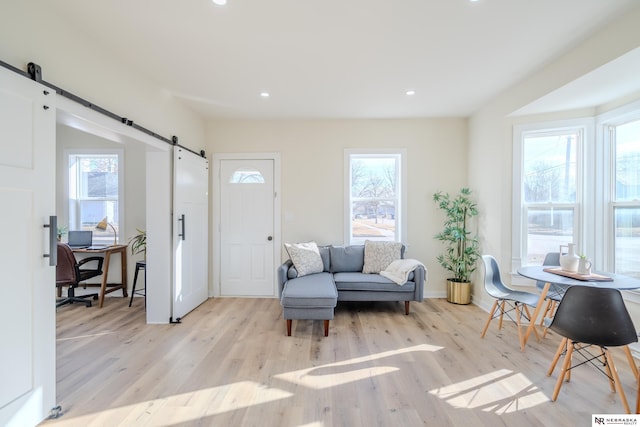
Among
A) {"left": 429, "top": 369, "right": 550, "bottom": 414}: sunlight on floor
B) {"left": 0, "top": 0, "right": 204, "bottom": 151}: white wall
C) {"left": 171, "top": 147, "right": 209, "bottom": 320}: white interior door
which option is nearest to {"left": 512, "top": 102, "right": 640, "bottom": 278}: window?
{"left": 429, "top": 369, "right": 550, "bottom": 414}: sunlight on floor

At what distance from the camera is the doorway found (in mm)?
4375

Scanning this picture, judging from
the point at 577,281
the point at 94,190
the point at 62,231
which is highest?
the point at 94,190

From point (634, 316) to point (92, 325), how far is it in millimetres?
5489

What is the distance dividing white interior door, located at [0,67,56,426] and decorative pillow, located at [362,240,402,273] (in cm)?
318

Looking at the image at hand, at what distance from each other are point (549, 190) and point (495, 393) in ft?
8.24

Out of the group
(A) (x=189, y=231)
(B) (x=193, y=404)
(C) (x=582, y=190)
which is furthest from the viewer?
(A) (x=189, y=231)

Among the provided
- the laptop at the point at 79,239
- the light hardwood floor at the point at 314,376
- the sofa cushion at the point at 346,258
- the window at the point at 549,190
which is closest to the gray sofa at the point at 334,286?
the sofa cushion at the point at 346,258

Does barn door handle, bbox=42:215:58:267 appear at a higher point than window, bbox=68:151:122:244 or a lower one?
lower

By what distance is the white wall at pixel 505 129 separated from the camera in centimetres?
228

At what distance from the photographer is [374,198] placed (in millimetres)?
4434

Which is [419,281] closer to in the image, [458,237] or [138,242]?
[458,237]

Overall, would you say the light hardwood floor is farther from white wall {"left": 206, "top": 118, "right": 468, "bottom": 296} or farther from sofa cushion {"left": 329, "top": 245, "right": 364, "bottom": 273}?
white wall {"left": 206, "top": 118, "right": 468, "bottom": 296}

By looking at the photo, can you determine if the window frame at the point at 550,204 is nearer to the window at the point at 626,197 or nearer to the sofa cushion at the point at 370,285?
the window at the point at 626,197

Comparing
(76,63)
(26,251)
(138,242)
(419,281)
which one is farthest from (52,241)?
(419,281)
